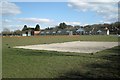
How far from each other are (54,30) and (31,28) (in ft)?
46.0

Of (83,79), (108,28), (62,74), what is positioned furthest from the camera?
(108,28)

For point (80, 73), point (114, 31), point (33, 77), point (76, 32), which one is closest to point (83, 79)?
point (80, 73)

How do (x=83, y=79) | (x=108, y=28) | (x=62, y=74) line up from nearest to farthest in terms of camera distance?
(x=83, y=79) → (x=62, y=74) → (x=108, y=28)

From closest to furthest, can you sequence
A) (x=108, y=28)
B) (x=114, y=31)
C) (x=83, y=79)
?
A: (x=83, y=79) → (x=114, y=31) → (x=108, y=28)

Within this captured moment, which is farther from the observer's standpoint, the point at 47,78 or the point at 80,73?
the point at 80,73

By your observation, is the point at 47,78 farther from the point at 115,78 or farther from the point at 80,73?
the point at 115,78

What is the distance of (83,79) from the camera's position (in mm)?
6398

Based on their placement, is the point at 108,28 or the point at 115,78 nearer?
the point at 115,78

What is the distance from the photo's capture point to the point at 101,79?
6.46 metres

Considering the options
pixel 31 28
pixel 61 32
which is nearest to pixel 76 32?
pixel 61 32

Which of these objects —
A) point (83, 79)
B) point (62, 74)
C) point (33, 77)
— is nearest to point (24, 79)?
point (33, 77)

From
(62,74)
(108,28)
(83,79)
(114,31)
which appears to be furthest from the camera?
(108,28)

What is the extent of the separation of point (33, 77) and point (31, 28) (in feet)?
399

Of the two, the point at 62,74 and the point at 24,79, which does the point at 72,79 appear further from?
the point at 24,79
